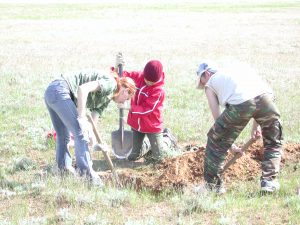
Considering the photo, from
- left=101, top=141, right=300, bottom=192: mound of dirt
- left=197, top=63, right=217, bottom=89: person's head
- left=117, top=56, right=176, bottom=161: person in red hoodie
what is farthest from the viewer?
left=117, top=56, right=176, bottom=161: person in red hoodie

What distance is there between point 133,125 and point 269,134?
2451 millimetres

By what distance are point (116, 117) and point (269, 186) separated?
4.95 m

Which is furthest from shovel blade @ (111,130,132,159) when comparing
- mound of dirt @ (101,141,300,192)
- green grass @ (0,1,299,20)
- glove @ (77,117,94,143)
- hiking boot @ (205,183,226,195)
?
green grass @ (0,1,299,20)

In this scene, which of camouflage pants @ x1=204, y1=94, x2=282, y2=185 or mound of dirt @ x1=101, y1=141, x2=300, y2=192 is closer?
camouflage pants @ x1=204, y1=94, x2=282, y2=185

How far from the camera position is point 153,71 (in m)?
7.45

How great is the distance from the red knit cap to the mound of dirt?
1.21 meters

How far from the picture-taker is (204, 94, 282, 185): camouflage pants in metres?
5.75

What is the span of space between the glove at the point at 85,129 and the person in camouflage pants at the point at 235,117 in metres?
1.37

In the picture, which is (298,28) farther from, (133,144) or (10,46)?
(133,144)

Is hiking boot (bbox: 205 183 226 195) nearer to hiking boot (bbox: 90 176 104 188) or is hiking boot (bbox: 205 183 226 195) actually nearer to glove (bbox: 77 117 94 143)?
hiking boot (bbox: 90 176 104 188)

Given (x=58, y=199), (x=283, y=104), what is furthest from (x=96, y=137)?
(x=283, y=104)

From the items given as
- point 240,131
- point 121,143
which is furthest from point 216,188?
point 121,143

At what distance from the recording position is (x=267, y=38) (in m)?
27.4

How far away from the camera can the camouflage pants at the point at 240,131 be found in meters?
5.75
